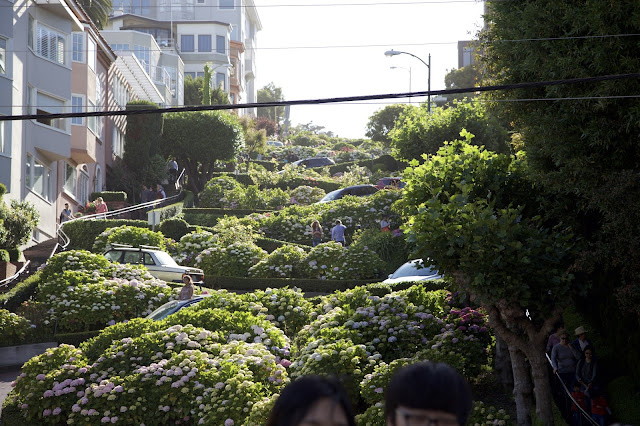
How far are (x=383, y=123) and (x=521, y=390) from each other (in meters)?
71.0

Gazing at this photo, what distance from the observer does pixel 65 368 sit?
44.8ft

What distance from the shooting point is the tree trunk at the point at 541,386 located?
11172 millimetres

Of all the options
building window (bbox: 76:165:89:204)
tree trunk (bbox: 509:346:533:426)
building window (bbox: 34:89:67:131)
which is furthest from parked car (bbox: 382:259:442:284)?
building window (bbox: 76:165:89:204)

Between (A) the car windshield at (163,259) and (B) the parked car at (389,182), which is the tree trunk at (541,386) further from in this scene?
(B) the parked car at (389,182)

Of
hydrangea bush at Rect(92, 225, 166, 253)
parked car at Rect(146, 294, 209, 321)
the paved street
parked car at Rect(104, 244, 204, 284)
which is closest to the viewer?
the paved street

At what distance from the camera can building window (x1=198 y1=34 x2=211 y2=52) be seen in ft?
293

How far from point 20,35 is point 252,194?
14973mm

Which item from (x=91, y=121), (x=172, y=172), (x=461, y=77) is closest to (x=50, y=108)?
(x=91, y=121)

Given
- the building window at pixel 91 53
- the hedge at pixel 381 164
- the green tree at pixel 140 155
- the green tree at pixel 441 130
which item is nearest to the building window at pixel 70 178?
the building window at pixel 91 53

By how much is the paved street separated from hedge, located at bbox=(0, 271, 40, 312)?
2.62 meters

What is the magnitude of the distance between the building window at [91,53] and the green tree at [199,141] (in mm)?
12726

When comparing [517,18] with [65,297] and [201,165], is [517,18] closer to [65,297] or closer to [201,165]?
[65,297]

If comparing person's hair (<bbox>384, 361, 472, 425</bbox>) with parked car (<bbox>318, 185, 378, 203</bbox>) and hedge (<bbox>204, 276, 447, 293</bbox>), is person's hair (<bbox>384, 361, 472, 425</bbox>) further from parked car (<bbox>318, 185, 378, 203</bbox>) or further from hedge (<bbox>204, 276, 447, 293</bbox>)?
parked car (<bbox>318, 185, 378, 203</bbox>)

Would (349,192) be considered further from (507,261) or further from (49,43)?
(507,261)
